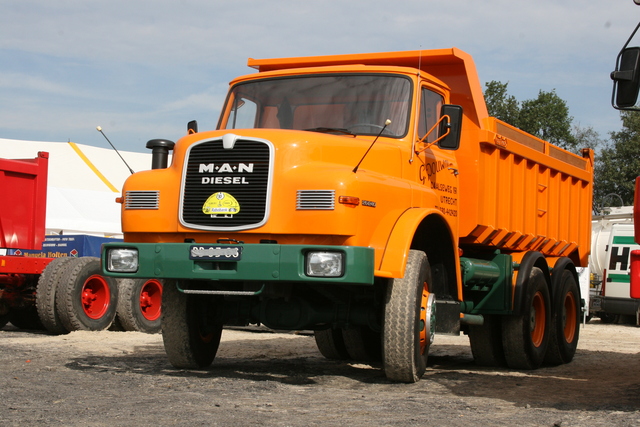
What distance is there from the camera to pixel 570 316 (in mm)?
11500

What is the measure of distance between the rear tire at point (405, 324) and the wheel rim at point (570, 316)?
458 cm

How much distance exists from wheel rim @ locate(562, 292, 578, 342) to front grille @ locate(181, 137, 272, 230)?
576cm

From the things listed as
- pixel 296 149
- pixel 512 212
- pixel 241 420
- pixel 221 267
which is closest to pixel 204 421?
pixel 241 420

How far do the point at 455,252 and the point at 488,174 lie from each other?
1.52m

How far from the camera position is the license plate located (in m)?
6.76

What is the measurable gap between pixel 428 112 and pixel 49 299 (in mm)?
6496

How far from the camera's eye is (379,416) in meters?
5.77

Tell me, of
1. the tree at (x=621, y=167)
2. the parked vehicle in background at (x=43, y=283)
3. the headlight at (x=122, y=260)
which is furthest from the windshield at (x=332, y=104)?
the tree at (x=621, y=167)

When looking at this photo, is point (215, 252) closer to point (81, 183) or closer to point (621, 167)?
point (81, 183)

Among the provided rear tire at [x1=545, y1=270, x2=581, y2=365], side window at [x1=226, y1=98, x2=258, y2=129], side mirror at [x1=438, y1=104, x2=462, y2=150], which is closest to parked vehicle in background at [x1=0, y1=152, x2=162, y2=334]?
side window at [x1=226, y1=98, x2=258, y2=129]

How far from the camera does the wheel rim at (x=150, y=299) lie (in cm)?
1365

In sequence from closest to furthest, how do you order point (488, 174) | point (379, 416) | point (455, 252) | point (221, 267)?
point (379, 416)
point (221, 267)
point (455, 252)
point (488, 174)

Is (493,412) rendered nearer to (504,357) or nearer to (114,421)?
(114,421)

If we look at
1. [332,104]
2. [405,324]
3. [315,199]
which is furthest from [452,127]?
[405,324]
